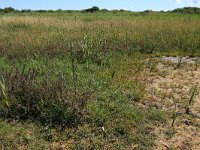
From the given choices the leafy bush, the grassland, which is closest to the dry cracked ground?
the grassland

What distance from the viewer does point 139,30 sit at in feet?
42.2

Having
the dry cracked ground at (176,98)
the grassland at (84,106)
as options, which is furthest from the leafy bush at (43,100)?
the dry cracked ground at (176,98)

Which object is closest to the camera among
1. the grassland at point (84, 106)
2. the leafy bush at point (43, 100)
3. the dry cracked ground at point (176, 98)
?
the grassland at point (84, 106)

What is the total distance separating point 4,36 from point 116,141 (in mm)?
7573

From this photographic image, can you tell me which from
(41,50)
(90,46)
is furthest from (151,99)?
(41,50)

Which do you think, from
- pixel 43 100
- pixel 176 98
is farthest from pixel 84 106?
pixel 176 98

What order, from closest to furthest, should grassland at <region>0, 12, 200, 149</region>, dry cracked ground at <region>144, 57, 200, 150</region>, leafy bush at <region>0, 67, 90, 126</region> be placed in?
grassland at <region>0, 12, 200, 149</region> < dry cracked ground at <region>144, 57, 200, 150</region> < leafy bush at <region>0, 67, 90, 126</region>

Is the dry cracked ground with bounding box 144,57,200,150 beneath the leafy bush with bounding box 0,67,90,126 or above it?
beneath

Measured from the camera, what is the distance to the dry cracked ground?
480cm

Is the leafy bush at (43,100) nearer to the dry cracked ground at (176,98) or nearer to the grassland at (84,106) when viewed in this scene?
the grassland at (84,106)

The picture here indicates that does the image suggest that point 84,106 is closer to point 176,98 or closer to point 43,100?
point 43,100

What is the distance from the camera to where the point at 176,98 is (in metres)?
6.17

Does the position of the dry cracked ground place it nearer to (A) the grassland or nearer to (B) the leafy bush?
(A) the grassland

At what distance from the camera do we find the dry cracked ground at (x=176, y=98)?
15.8 feet
